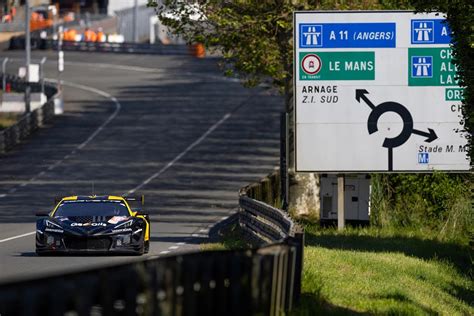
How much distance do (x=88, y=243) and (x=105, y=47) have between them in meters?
77.9

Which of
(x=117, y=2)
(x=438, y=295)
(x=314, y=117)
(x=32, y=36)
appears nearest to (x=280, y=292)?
(x=438, y=295)

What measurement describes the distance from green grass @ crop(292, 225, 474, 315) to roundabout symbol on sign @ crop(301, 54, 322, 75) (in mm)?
3499

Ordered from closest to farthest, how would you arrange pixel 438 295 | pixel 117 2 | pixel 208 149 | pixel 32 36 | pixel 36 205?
pixel 438 295
pixel 36 205
pixel 208 149
pixel 32 36
pixel 117 2

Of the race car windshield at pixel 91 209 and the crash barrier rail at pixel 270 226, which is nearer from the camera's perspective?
the crash barrier rail at pixel 270 226

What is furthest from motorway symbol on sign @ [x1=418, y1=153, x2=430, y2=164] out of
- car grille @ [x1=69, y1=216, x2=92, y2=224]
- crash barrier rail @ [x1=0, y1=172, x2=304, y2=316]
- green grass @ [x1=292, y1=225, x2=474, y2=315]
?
crash barrier rail @ [x1=0, y1=172, x2=304, y2=316]

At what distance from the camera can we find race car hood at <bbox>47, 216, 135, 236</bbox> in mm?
23172

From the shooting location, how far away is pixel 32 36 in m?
104

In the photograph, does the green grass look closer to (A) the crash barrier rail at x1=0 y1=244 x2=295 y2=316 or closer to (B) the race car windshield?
(A) the crash barrier rail at x1=0 y1=244 x2=295 y2=316

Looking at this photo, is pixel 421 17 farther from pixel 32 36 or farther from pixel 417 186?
pixel 32 36

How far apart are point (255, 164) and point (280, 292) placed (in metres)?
39.4

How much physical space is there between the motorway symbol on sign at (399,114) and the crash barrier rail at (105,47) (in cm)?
6870

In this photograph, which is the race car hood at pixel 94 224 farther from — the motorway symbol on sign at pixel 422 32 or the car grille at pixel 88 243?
the motorway symbol on sign at pixel 422 32

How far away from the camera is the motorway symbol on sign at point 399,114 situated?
1176 inches

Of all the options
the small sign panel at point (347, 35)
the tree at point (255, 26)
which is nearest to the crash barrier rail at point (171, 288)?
the small sign panel at point (347, 35)
